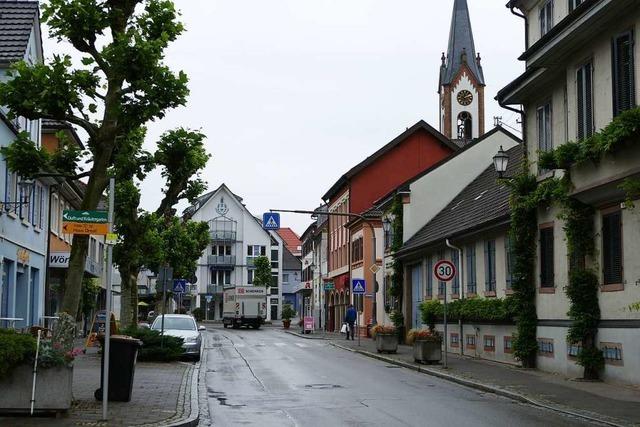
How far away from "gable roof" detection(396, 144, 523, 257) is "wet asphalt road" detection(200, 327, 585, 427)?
5888 mm

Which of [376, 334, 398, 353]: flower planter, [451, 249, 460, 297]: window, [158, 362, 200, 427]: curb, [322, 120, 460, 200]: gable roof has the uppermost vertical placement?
[322, 120, 460, 200]: gable roof

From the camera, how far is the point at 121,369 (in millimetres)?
Result: 14930

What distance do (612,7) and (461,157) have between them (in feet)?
73.2

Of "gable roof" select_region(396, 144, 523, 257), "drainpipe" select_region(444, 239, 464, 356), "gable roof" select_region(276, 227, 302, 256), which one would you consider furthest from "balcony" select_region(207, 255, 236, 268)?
"drainpipe" select_region(444, 239, 464, 356)

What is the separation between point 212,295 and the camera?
105625 mm

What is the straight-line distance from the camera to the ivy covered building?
17.3 meters

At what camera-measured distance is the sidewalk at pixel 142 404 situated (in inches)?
486

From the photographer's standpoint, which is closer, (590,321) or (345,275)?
(590,321)

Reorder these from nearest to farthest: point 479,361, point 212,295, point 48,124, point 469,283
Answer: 1. point 479,361
2. point 469,283
3. point 48,124
4. point 212,295

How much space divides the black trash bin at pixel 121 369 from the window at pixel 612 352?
9.94 m

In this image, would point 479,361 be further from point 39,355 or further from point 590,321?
point 39,355

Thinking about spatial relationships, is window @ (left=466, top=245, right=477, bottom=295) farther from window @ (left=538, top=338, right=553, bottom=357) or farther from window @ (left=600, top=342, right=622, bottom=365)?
window @ (left=600, top=342, right=622, bottom=365)

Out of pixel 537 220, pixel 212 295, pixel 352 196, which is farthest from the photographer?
pixel 212 295

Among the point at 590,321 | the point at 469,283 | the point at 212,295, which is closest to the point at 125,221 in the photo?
the point at 469,283
